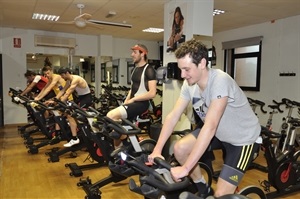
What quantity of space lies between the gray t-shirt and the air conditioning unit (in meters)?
7.17

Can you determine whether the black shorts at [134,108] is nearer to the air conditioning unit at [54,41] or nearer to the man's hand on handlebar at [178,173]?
the man's hand on handlebar at [178,173]

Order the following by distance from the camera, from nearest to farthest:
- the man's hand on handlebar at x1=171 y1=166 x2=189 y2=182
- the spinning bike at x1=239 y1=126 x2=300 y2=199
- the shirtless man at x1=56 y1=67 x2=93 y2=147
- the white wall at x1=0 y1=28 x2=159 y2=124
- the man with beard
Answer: the man's hand on handlebar at x1=171 y1=166 x2=189 y2=182
the spinning bike at x1=239 y1=126 x2=300 y2=199
the man with beard
the shirtless man at x1=56 y1=67 x2=93 y2=147
the white wall at x1=0 y1=28 x2=159 y2=124

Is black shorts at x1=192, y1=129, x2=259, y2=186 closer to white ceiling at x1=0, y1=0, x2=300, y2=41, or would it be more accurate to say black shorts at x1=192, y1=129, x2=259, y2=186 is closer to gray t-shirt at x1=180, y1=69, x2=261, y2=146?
gray t-shirt at x1=180, y1=69, x2=261, y2=146

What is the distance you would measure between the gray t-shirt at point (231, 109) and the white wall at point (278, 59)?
455 centimetres

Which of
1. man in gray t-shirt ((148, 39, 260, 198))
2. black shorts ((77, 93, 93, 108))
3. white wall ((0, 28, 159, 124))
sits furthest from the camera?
white wall ((0, 28, 159, 124))

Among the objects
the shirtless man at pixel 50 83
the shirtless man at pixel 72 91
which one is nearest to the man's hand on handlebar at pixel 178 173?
the shirtless man at pixel 72 91

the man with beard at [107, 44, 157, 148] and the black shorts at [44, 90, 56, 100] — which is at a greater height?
the man with beard at [107, 44, 157, 148]

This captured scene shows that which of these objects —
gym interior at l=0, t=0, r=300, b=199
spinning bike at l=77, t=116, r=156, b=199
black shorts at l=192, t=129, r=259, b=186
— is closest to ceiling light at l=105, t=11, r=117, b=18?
gym interior at l=0, t=0, r=300, b=199

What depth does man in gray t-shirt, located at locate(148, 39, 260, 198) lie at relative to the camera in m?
1.51

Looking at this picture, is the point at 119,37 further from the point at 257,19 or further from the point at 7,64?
the point at 257,19

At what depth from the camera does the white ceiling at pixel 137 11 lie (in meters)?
5.00

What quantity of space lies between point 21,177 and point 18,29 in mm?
5581

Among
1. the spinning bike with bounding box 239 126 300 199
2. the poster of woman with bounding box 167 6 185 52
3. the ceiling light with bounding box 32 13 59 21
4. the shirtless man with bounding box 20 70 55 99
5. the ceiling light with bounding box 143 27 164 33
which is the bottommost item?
A: the spinning bike with bounding box 239 126 300 199

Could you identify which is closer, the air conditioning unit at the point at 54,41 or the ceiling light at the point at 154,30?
the ceiling light at the point at 154,30
